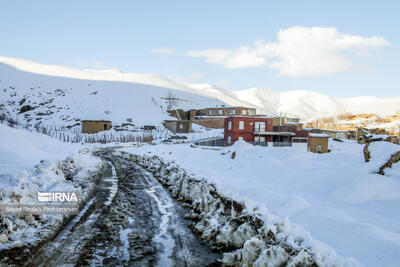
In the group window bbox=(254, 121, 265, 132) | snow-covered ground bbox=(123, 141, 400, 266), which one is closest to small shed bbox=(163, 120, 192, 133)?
window bbox=(254, 121, 265, 132)

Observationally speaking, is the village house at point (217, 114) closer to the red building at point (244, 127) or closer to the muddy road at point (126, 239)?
the red building at point (244, 127)

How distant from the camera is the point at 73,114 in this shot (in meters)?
90.7

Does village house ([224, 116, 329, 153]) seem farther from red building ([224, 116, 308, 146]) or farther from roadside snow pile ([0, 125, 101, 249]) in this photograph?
roadside snow pile ([0, 125, 101, 249])

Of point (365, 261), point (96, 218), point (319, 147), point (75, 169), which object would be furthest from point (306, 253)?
point (319, 147)

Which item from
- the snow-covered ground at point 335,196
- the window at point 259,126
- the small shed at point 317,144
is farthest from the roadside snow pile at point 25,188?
the small shed at point 317,144

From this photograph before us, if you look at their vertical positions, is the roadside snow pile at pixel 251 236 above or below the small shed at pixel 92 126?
below

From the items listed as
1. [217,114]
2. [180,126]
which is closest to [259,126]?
[180,126]

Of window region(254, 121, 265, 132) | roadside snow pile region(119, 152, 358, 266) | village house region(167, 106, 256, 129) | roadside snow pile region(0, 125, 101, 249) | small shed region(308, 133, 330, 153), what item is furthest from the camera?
village house region(167, 106, 256, 129)

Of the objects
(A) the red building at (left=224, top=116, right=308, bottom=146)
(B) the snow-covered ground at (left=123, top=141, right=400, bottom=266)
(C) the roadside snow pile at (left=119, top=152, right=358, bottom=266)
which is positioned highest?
(A) the red building at (left=224, top=116, right=308, bottom=146)

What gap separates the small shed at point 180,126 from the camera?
8051 cm

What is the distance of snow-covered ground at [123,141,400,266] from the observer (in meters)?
6.55

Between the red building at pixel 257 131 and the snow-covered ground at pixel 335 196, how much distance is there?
29448 mm

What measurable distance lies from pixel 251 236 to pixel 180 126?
241 ft

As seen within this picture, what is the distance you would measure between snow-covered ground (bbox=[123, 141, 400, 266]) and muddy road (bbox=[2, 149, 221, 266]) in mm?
2468
